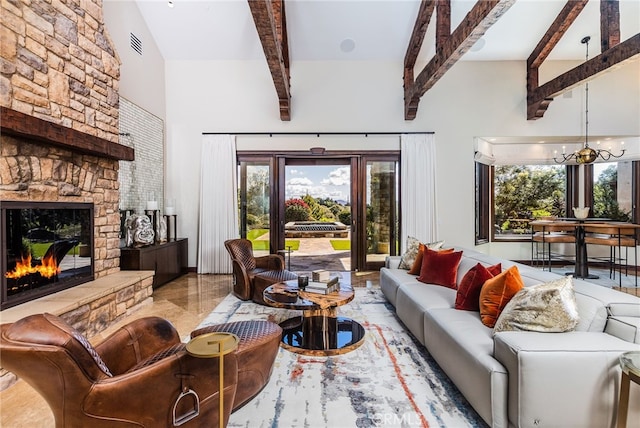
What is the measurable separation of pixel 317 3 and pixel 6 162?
4.67 meters

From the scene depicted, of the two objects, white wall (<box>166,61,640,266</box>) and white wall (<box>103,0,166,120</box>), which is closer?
white wall (<box>103,0,166,120</box>)

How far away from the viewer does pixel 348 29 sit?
218 inches

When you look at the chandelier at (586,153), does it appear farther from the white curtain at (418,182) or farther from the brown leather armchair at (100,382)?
the brown leather armchair at (100,382)

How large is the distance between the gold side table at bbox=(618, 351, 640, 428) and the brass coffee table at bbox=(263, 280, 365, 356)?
5.50ft

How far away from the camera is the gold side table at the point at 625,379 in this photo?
1.45m

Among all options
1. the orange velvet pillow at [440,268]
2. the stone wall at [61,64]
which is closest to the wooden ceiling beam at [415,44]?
the orange velvet pillow at [440,268]

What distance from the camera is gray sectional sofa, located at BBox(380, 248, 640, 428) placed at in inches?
62.8

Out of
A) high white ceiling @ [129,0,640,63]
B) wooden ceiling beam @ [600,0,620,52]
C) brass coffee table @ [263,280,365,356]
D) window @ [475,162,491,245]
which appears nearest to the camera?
brass coffee table @ [263,280,365,356]

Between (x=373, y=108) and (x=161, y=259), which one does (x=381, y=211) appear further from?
(x=161, y=259)

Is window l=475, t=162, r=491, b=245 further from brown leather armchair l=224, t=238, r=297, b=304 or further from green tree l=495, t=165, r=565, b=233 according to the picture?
brown leather armchair l=224, t=238, r=297, b=304

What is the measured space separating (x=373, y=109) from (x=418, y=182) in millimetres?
1684

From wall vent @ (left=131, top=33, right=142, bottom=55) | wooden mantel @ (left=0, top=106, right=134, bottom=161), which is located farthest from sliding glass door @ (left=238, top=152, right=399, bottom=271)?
wooden mantel @ (left=0, top=106, right=134, bottom=161)

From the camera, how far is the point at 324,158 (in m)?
6.27

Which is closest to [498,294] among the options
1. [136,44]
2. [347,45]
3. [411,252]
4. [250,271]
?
[411,252]
